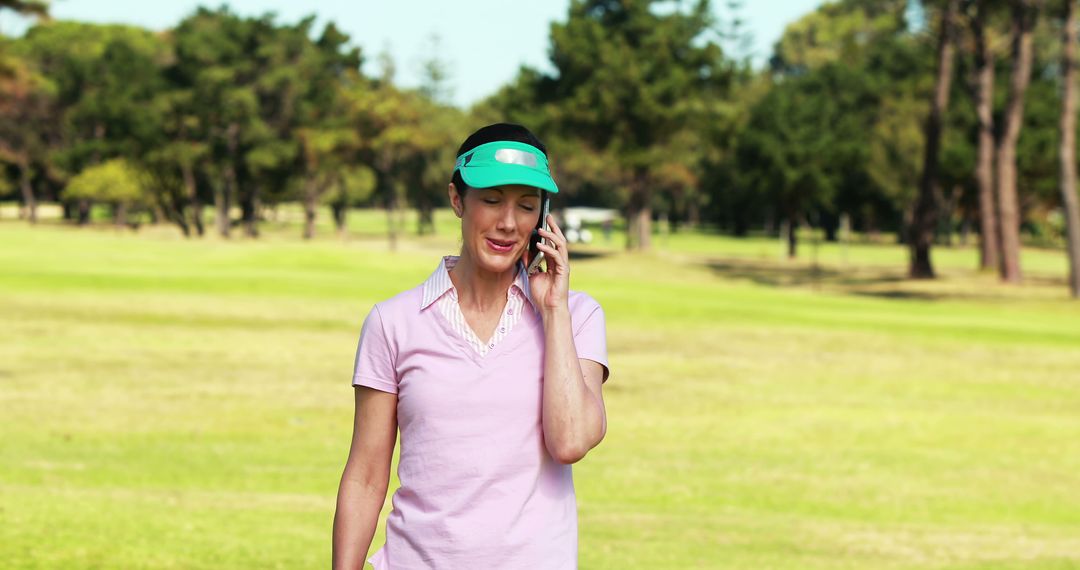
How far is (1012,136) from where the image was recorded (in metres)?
49.5

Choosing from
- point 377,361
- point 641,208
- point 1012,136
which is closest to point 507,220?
point 377,361

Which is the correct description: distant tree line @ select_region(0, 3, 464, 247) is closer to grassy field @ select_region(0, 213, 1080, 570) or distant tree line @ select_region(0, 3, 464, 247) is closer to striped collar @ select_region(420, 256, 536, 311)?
grassy field @ select_region(0, 213, 1080, 570)

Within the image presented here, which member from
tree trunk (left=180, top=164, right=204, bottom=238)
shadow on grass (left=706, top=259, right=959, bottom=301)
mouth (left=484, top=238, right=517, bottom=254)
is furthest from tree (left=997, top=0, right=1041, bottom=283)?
tree trunk (left=180, top=164, right=204, bottom=238)

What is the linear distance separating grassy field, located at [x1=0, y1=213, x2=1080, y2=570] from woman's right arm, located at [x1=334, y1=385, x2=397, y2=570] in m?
5.54

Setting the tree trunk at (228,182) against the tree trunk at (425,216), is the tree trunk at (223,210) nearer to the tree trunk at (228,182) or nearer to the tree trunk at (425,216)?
the tree trunk at (228,182)

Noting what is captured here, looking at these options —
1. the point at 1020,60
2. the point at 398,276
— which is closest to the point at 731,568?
the point at 398,276

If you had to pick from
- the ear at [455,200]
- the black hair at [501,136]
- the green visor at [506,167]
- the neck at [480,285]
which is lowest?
the neck at [480,285]

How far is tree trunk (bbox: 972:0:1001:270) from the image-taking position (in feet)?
165

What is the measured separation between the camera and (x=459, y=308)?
344cm

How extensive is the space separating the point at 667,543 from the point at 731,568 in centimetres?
101

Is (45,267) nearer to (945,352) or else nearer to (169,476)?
(945,352)

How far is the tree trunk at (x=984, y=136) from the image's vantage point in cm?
5016

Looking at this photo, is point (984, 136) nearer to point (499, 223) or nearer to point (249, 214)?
point (499, 223)

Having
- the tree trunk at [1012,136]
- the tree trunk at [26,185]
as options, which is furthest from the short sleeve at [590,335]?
the tree trunk at [26,185]
